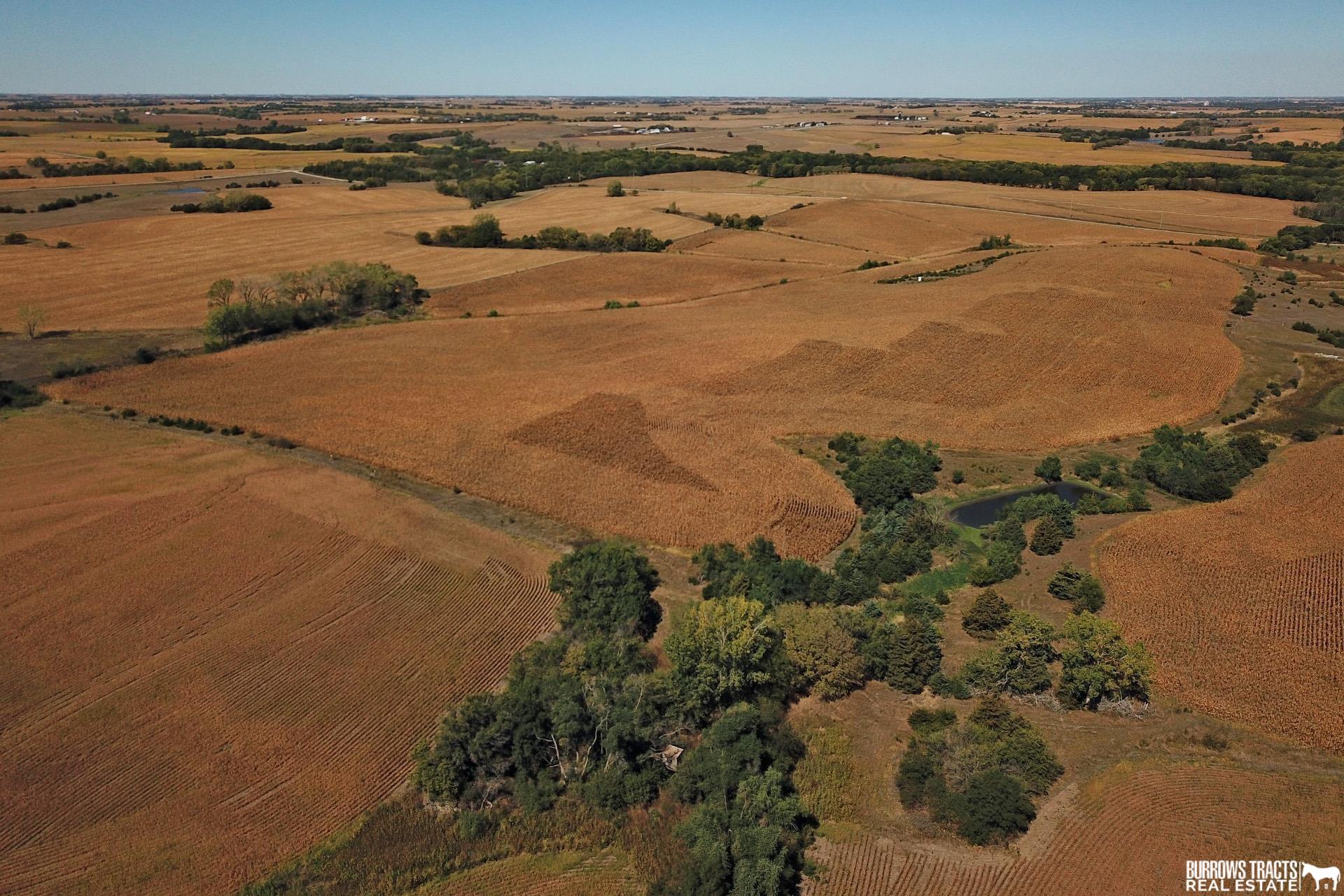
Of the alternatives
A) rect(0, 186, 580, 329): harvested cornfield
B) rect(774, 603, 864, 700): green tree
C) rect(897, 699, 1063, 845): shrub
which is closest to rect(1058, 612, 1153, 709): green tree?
rect(897, 699, 1063, 845): shrub

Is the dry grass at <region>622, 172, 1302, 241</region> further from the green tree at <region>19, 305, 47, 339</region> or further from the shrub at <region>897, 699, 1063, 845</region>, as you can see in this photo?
the green tree at <region>19, 305, 47, 339</region>

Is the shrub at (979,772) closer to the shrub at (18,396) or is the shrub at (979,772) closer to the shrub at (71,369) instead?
the shrub at (18,396)

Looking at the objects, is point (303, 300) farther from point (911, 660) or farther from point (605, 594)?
point (911, 660)

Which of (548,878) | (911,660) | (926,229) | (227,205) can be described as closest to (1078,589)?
(911,660)

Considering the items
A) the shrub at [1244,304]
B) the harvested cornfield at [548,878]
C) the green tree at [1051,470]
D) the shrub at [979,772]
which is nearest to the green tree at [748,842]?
the harvested cornfield at [548,878]

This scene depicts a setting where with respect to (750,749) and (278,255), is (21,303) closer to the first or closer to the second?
(278,255)

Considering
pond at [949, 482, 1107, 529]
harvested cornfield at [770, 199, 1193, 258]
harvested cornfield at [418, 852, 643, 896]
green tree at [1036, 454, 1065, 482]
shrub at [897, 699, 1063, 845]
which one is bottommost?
harvested cornfield at [418, 852, 643, 896]
